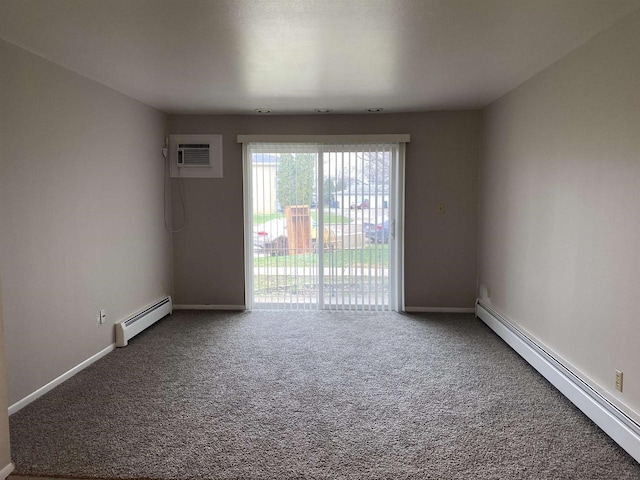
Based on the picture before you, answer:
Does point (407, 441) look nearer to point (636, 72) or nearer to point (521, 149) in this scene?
point (636, 72)

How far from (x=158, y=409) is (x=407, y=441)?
1573 mm

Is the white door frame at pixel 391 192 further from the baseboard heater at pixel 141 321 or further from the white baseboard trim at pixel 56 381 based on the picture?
the white baseboard trim at pixel 56 381

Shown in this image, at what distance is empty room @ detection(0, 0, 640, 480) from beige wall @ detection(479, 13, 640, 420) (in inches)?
0.8

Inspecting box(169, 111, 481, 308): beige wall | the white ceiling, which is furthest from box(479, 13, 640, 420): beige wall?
box(169, 111, 481, 308): beige wall

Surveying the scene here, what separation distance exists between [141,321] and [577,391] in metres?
3.74

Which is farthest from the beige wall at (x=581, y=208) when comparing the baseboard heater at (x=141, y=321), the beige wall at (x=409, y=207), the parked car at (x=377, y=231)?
the baseboard heater at (x=141, y=321)

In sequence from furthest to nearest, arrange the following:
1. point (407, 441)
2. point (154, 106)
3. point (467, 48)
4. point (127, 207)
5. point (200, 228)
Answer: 1. point (200, 228)
2. point (154, 106)
3. point (127, 207)
4. point (467, 48)
5. point (407, 441)

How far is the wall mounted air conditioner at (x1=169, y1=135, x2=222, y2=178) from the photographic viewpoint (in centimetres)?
489

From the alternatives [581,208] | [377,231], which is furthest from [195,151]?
[581,208]

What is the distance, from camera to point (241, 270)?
5023 millimetres

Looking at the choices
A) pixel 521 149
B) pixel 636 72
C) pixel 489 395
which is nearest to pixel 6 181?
pixel 489 395

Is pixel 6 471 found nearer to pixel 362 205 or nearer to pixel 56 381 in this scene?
pixel 56 381

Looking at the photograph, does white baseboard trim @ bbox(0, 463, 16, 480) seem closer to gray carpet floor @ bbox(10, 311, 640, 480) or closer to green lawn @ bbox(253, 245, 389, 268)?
gray carpet floor @ bbox(10, 311, 640, 480)

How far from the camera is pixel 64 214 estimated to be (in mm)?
3094
